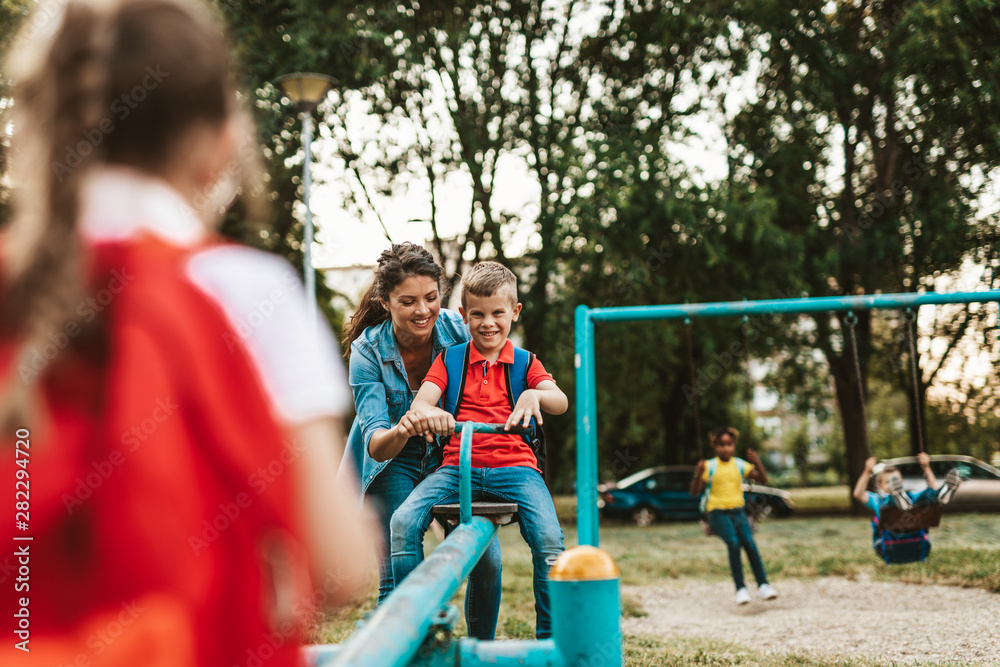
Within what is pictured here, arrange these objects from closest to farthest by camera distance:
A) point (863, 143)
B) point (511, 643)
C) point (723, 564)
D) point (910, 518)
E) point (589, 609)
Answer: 1. point (589, 609)
2. point (511, 643)
3. point (910, 518)
4. point (723, 564)
5. point (863, 143)

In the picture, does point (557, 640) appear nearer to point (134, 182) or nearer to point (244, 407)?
point (244, 407)

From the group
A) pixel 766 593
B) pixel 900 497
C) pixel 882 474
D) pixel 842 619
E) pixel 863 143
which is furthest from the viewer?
pixel 863 143

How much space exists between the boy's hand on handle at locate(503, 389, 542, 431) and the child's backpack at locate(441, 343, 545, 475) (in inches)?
7.2

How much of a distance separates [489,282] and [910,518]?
214 inches

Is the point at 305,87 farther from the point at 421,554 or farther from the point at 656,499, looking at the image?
the point at 656,499

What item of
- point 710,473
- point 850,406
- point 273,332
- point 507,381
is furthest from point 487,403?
point 850,406

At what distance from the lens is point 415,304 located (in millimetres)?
3223

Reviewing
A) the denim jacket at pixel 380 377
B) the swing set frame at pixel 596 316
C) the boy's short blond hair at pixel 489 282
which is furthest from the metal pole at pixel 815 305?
the boy's short blond hair at pixel 489 282

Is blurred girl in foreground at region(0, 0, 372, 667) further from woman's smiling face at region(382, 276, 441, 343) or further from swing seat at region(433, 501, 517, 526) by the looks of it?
woman's smiling face at region(382, 276, 441, 343)

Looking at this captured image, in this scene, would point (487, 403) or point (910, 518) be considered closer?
point (487, 403)

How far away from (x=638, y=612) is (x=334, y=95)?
9.40m

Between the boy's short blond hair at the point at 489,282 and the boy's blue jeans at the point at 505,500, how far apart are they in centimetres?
65

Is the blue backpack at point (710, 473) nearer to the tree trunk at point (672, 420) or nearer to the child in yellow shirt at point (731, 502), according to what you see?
the child in yellow shirt at point (731, 502)

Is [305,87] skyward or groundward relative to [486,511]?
skyward
